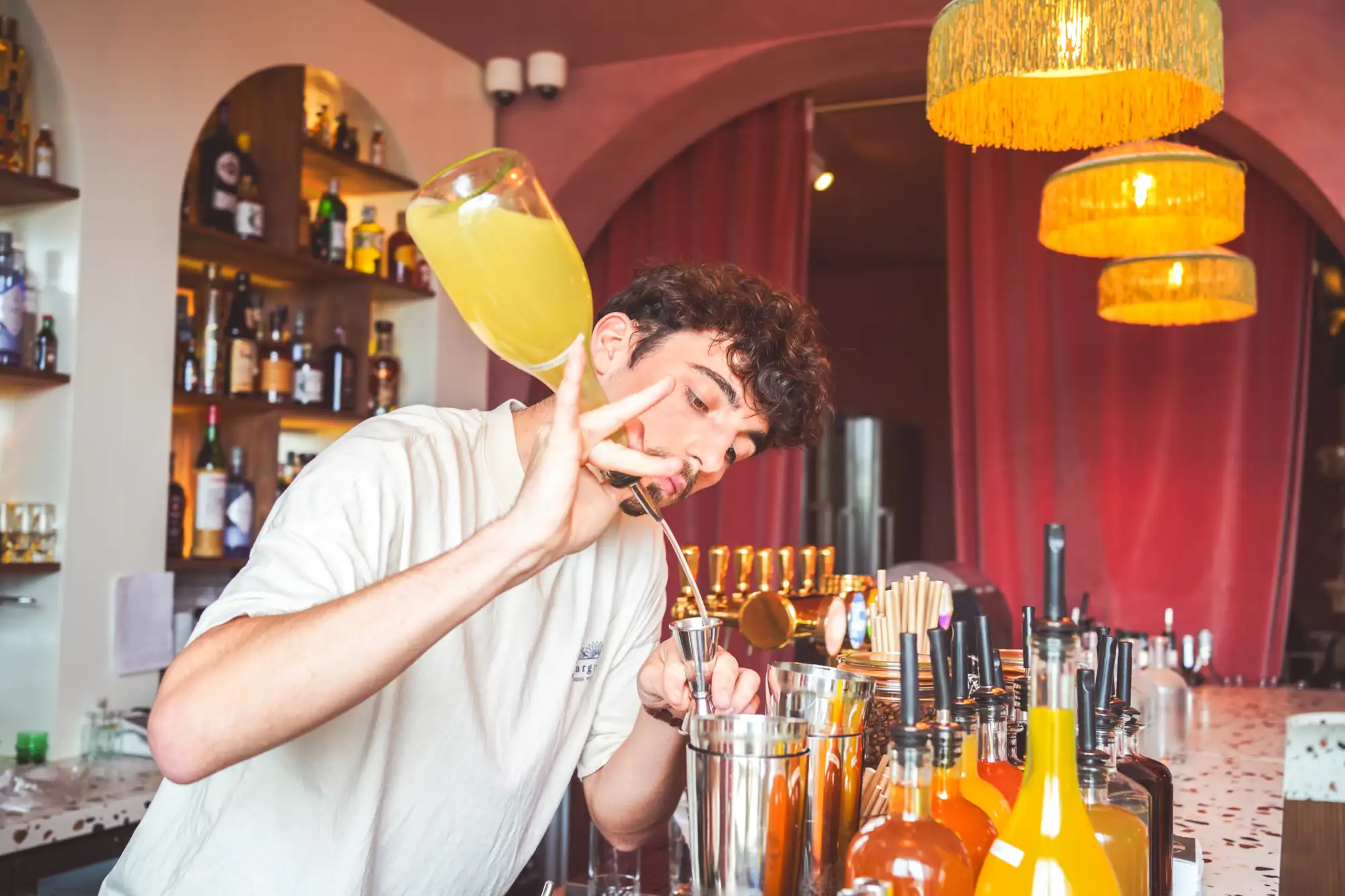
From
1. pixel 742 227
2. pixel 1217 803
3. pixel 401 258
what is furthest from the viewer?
pixel 742 227

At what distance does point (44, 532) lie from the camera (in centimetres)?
236

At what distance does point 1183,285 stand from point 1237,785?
1304 mm

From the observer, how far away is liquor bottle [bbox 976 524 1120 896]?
0.63 metres

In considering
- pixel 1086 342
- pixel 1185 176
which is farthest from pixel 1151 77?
pixel 1086 342

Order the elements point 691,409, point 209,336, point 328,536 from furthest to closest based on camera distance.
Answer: point 209,336, point 691,409, point 328,536

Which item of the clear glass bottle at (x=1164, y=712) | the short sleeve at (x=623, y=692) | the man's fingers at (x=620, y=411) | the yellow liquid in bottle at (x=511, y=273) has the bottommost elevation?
the clear glass bottle at (x=1164, y=712)

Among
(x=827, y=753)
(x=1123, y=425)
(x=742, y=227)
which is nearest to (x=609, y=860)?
(x=827, y=753)

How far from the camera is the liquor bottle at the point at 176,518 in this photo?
8.92 ft

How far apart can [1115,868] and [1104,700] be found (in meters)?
0.13

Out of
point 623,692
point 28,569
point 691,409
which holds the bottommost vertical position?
point 623,692

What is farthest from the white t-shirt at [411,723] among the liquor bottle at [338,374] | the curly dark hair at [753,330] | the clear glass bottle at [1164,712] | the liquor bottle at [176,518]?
the liquor bottle at [338,374]

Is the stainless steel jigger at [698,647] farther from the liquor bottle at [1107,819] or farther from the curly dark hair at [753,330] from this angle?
the curly dark hair at [753,330]

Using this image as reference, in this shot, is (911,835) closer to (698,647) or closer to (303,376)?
(698,647)

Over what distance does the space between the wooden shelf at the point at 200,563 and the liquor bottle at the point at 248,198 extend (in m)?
0.79
